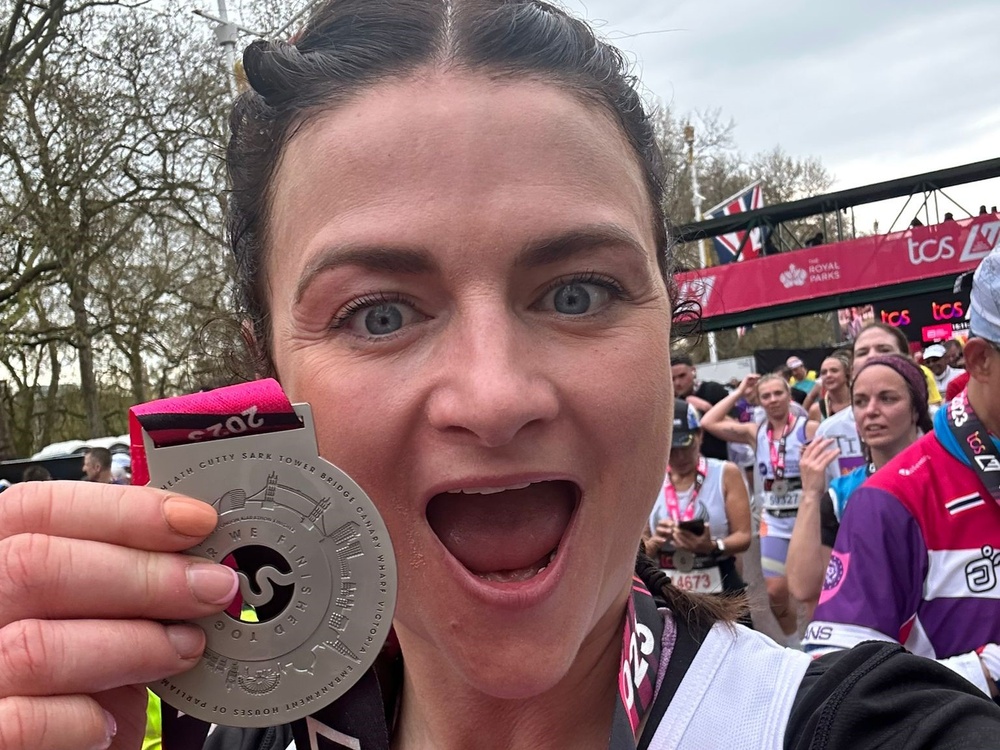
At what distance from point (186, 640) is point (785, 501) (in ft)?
19.2

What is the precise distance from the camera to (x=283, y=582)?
1000 millimetres

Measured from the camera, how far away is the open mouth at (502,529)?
1218 mm

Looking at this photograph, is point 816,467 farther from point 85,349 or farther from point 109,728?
point 85,349

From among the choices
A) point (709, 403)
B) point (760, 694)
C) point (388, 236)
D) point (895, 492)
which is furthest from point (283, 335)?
point (709, 403)

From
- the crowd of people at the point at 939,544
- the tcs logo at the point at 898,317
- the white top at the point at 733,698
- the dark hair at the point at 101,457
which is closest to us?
the white top at the point at 733,698

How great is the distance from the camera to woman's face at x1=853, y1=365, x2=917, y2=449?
4.56 meters

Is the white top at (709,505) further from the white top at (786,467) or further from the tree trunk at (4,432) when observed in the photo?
the tree trunk at (4,432)

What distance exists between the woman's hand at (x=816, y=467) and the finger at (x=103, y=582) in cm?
407

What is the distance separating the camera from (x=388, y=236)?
1.17 m

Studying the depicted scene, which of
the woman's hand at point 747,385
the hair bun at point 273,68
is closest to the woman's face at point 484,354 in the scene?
the hair bun at point 273,68

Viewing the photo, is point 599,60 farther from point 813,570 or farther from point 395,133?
point 813,570

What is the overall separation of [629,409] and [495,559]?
0.91ft

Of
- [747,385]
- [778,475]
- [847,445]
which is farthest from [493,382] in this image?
[747,385]

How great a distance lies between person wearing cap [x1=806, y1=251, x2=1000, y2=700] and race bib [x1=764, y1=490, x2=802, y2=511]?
3515mm
